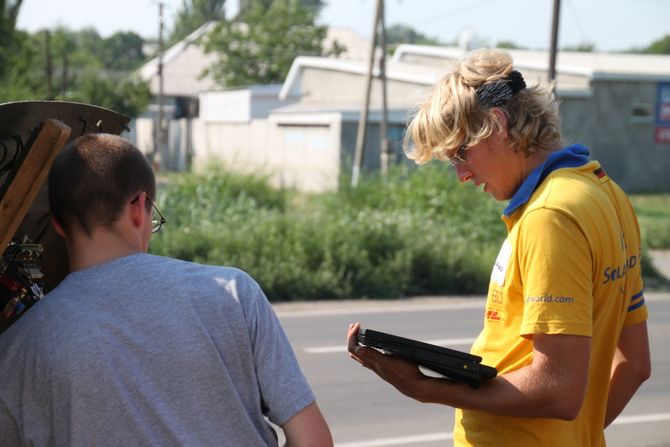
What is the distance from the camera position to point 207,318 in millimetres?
2109

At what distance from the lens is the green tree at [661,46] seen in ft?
304

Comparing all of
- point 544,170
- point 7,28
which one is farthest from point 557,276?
point 7,28

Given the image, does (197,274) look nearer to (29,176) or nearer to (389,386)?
(29,176)

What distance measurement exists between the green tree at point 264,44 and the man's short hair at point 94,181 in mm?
59924

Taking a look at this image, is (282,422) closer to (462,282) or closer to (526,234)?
(526,234)

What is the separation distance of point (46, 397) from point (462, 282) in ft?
43.7

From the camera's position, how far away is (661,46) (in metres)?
93.7

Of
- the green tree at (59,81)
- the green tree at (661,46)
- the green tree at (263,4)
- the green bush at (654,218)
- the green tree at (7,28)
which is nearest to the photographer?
the green bush at (654,218)

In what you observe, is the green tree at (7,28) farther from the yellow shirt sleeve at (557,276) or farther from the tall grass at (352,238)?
the yellow shirt sleeve at (557,276)

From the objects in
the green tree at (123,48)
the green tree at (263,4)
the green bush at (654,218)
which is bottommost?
the green bush at (654,218)

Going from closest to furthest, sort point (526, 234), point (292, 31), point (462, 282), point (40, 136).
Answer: point (40, 136) → point (526, 234) → point (462, 282) → point (292, 31)

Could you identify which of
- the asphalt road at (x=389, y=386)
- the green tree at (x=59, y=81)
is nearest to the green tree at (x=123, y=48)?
the green tree at (x=59, y=81)

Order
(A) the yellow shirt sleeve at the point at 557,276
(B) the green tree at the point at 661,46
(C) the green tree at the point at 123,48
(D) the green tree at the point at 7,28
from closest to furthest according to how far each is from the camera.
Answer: (A) the yellow shirt sleeve at the point at 557,276 → (D) the green tree at the point at 7,28 → (B) the green tree at the point at 661,46 → (C) the green tree at the point at 123,48

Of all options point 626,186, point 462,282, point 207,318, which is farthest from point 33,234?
point 626,186
